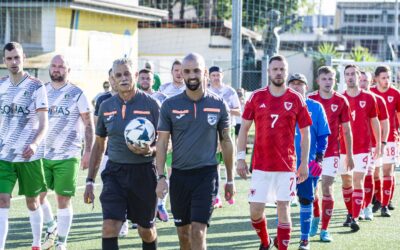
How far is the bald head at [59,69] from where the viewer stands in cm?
1024

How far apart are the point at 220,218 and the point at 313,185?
270cm

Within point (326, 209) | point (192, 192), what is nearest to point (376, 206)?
point (326, 209)

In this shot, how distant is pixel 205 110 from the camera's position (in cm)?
835

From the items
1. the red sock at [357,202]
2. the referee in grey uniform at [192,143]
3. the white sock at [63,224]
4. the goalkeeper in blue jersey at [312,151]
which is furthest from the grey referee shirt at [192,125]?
the red sock at [357,202]

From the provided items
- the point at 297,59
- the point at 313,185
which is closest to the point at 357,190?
the point at 313,185

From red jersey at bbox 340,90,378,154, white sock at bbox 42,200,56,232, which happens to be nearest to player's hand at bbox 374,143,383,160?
red jersey at bbox 340,90,378,154

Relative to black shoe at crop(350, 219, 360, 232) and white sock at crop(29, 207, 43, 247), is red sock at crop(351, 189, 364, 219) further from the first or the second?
white sock at crop(29, 207, 43, 247)

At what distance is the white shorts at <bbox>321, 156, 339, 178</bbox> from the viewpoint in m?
11.3

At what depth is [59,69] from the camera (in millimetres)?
10289

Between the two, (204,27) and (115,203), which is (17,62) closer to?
(115,203)

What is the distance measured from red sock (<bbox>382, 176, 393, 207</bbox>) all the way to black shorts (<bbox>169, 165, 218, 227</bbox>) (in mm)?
5965

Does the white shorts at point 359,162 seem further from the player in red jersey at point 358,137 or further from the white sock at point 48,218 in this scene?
the white sock at point 48,218

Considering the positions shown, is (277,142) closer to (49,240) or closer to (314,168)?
(314,168)

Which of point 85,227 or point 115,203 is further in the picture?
point 85,227
